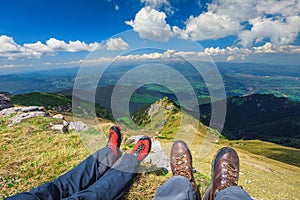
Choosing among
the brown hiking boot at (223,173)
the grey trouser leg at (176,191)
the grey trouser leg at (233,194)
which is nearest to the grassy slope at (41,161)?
the brown hiking boot at (223,173)

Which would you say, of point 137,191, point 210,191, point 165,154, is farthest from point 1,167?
point 210,191

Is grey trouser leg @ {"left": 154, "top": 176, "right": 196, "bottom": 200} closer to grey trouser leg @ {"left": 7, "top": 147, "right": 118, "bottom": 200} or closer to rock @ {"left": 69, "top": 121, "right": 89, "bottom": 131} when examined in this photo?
grey trouser leg @ {"left": 7, "top": 147, "right": 118, "bottom": 200}

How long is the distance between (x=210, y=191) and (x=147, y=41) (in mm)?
5096

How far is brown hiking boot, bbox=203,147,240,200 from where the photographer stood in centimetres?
448

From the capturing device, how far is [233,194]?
3844mm

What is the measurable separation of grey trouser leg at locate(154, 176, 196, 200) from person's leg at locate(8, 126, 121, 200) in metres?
2.06

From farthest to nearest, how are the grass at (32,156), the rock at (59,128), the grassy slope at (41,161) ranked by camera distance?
the rock at (59,128) → the grass at (32,156) → the grassy slope at (41,161)

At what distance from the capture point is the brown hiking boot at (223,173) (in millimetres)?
4476

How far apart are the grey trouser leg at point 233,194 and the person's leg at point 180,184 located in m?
0.57

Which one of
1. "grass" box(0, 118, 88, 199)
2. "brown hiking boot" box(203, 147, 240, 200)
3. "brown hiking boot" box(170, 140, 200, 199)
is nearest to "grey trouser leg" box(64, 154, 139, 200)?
"brown hiking boot" box(170, 140, 200, 199)

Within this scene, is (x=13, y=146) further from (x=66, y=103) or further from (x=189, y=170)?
(x=66, y=103)

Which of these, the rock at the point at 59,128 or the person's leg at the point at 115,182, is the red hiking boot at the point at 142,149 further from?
the rock at the point at 59,128

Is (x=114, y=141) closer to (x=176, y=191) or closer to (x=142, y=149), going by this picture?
(x=142, y=149)

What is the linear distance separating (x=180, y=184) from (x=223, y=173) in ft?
4.17
